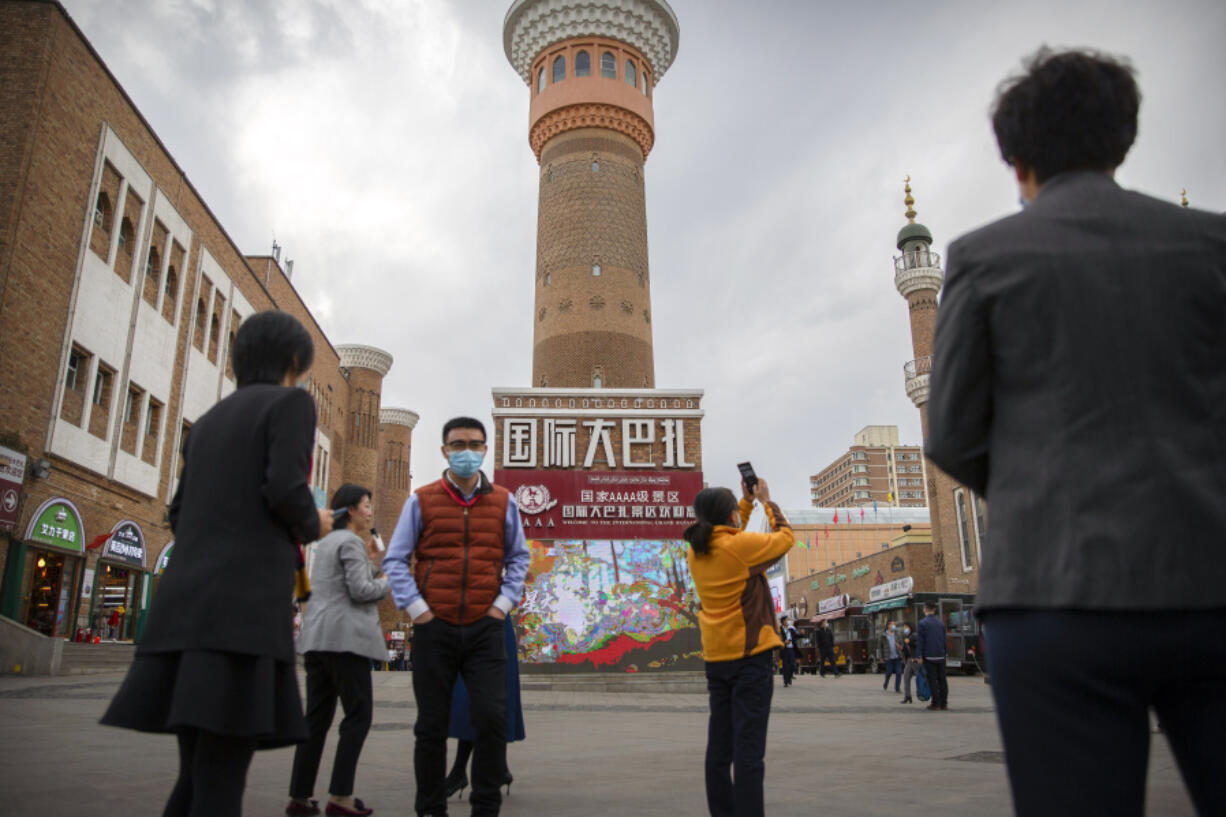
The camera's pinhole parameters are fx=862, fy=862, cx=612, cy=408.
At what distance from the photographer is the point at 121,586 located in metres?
21.7

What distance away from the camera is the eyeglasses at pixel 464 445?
173 inches

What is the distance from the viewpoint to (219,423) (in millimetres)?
2574

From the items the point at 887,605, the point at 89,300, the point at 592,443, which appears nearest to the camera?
the point at 89,300

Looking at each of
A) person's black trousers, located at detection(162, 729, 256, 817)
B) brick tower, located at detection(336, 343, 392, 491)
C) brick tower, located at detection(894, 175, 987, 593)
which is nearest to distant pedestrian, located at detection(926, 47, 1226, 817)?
person's black trousers, located at detection(162, 729, 256, 817)

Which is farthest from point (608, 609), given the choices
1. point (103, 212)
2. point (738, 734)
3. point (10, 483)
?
point (738, 734)

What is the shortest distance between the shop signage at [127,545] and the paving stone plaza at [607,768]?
11.0 meters

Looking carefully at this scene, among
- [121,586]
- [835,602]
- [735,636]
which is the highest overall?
[835,602]

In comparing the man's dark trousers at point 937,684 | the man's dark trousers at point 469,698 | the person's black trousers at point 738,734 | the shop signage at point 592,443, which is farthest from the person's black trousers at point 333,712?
the shop signage at point 592,443

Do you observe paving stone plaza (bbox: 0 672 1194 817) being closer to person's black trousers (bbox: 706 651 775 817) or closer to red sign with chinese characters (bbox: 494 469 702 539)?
person's black trousers (bbox: 706 651 775 817)

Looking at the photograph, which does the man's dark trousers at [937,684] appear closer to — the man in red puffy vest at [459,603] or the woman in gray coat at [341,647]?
the woman in gray coat at [341,647]

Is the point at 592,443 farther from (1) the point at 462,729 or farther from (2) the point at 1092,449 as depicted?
(2) the point at 1092,449

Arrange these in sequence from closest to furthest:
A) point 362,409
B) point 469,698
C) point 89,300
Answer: point 469,698 → point 89,300 → point 362,409

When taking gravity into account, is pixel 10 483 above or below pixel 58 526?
above

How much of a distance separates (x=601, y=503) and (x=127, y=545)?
1196 cm
